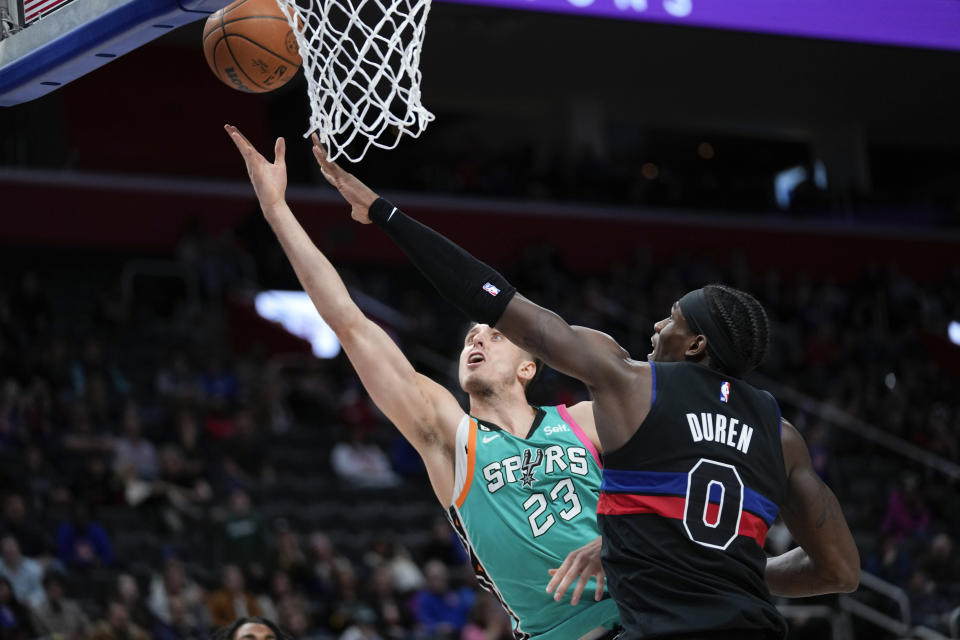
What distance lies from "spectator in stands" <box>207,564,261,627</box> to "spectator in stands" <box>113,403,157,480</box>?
2192 mm

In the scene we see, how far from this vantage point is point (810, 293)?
70.3 feet

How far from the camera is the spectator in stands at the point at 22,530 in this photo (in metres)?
11.4

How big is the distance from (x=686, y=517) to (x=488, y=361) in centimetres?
173

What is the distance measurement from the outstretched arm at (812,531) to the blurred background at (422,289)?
25.1 feet

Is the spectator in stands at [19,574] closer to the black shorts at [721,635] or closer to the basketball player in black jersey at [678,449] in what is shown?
the basketball player in black jersey at [678,449]

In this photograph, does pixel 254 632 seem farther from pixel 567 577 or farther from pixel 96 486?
pixel 96 486

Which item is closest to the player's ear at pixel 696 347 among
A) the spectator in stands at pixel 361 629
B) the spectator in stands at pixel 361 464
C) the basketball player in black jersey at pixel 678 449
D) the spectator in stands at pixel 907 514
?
the basketball player in black jersey at pixel 678 449

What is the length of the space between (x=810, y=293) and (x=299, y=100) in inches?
332

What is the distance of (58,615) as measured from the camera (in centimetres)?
1059

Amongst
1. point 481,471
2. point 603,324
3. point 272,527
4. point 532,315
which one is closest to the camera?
point 532,315

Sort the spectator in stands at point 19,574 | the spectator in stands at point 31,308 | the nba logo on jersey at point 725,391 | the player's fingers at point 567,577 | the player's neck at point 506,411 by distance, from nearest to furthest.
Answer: the nba logo on jersey at point 725,391, the player's fingers at point 567,577, the player's neck at point 506,411, the spectator in stands at point 19,574, the spectator in stands at point 31,308

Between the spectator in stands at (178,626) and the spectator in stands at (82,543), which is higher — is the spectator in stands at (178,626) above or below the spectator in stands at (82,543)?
below

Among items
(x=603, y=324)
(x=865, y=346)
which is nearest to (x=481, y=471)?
(x=603, y=324)

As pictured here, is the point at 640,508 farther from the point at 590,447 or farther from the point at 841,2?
the point at 841,2
